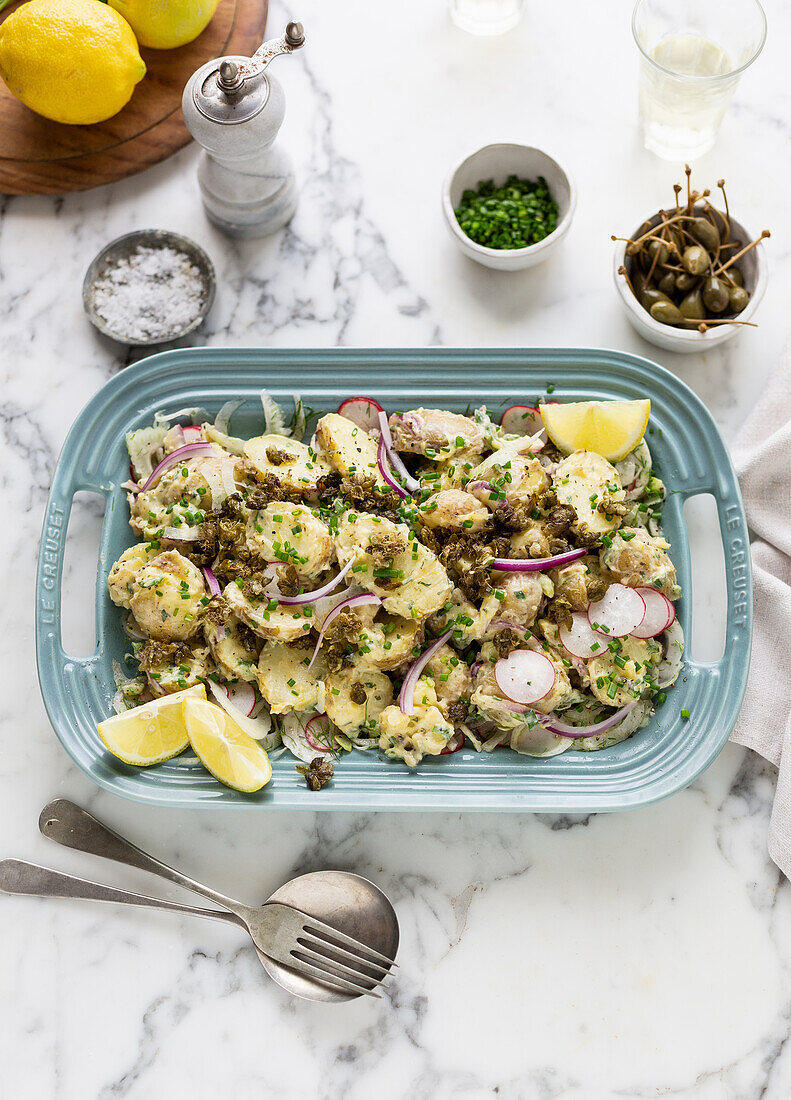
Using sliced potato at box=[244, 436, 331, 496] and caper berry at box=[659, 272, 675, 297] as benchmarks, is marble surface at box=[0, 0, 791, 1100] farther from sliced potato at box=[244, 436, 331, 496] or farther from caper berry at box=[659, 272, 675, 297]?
sliced potato at box=[244, 436, 331, 496]

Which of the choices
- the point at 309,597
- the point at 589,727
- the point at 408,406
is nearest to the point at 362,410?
the point at 408,406

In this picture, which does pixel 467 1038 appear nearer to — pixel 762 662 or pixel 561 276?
pixel 762 662

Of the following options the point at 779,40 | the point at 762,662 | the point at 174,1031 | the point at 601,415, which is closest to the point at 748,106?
the point at 779,40

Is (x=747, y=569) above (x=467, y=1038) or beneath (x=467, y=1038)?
above

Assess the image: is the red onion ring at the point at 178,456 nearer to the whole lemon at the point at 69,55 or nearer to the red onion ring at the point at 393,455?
the red onion ring at the point at 393,455

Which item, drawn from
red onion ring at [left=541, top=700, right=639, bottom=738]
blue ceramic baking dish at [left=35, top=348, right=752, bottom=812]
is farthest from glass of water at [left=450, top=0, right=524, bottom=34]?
red onion ring at [left=541, top=700, right=639, bottom=738]

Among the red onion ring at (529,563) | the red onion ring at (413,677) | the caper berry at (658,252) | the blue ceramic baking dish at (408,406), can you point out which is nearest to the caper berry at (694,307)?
the caper berry at (658,252)
